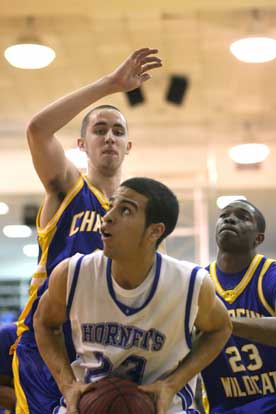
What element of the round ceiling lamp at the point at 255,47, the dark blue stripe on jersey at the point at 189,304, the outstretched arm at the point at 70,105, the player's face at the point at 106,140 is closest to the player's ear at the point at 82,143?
the player's face at the point at 106,140

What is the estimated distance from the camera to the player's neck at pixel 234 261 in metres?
4.88

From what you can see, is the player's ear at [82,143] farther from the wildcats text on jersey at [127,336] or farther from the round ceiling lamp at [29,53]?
the round ceiling lamp at [29,53]

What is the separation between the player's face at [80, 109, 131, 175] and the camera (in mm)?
4441

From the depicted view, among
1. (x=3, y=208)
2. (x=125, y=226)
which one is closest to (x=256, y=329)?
(x=125, y=226)

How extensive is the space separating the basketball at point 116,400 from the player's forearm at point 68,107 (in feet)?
4.21

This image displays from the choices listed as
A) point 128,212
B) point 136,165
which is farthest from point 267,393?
point 136,165

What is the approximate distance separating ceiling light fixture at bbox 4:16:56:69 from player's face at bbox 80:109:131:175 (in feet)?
14.9

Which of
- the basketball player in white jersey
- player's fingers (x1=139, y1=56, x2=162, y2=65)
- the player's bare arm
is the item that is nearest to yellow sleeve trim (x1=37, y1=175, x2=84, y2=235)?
player's fingers (x1=139, y1=56, x2=162, y2=65)

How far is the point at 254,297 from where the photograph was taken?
15.6ft

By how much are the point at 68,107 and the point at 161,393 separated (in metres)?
1.40

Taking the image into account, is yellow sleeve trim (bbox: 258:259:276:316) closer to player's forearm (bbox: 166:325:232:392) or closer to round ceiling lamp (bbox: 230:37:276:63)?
player's forearm (bbox: 166:325:232:392)

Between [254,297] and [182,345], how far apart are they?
122cm

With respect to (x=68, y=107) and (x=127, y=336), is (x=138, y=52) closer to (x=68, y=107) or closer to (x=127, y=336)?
(x=68, y=107)

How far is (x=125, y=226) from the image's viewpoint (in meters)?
3.52
